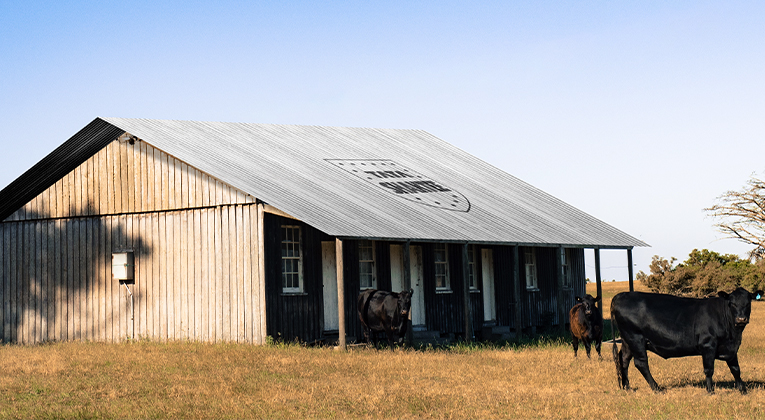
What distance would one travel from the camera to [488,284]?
84.0 ft

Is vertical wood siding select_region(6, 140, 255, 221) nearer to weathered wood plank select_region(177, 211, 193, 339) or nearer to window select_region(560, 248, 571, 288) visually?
weathered wood plank select_region(177, 211, 193, 339)

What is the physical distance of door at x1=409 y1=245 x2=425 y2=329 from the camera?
2272 cm

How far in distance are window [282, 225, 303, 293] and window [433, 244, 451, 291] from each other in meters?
4.90

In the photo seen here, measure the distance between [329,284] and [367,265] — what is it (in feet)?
4.82

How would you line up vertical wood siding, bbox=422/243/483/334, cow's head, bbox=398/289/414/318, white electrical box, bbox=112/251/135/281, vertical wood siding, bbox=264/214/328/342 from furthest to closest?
vertical wood siding, bbox=422/243/483/334 < white electrical box, bbox=112/251/135/281 < vertical wood siding, bbox=264/214/328/342 < cow's head, bbox=398/289/414/318

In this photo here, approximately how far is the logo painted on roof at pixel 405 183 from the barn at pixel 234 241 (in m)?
0.09

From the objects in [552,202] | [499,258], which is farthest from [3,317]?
[552,202]

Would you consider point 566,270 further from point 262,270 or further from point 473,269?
point 262,270

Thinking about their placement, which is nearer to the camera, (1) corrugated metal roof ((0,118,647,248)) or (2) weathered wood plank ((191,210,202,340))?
(1) corrugated metal roof ((0,118,647,248))

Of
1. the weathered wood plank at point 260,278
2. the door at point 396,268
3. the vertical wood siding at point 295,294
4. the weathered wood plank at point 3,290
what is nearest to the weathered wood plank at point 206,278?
the weathered wood plank at point 260,278

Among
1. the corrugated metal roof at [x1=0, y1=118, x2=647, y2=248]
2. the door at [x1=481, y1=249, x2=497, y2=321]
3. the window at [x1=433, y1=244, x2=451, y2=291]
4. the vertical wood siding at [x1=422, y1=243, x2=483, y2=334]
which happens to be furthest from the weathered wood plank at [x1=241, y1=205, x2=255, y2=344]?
the door at [x1=481, y1=249, x2=497, y2=321]

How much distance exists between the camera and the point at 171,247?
20234 millimetres

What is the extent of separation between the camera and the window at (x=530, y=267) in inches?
1074

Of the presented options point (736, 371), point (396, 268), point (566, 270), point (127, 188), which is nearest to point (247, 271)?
point (127, 188)
